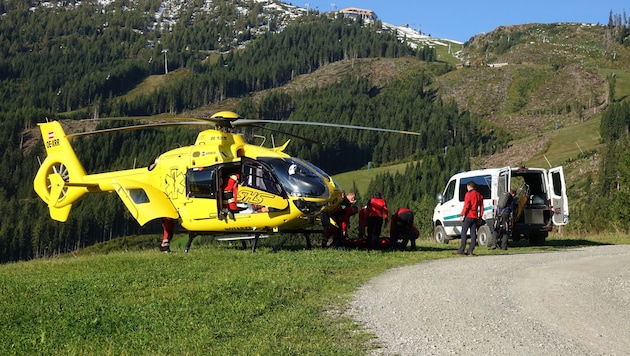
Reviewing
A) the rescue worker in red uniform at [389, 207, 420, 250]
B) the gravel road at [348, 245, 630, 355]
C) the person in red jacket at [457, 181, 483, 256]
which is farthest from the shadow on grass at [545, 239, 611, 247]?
the gravel road at [348, 245, 630, 355]

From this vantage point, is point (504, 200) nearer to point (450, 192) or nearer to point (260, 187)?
point (450, 192)

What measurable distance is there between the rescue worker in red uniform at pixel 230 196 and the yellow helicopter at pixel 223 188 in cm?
3

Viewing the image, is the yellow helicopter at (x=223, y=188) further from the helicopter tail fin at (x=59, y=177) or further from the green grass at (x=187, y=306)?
the helicopter tail fin at (x=59, y=177)

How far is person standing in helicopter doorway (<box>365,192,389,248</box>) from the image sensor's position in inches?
718

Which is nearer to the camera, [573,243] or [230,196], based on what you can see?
[230,196]

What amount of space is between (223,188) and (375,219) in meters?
4.11

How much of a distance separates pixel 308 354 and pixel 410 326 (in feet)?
6.14

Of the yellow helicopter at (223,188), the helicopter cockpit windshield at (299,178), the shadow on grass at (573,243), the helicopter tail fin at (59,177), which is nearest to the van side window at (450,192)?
the shadow on grass at (573,243)

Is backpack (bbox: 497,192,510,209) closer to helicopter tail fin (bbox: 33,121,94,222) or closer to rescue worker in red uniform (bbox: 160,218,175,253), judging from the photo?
rescue worker in red uniform (bbox: 160,218,175,253)

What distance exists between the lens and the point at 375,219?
719 inches

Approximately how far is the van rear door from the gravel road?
23.0ft

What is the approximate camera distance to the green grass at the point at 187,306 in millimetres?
7504

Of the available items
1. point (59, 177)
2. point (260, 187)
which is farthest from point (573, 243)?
point (59, 177)

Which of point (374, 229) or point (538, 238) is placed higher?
point (374, 229)
